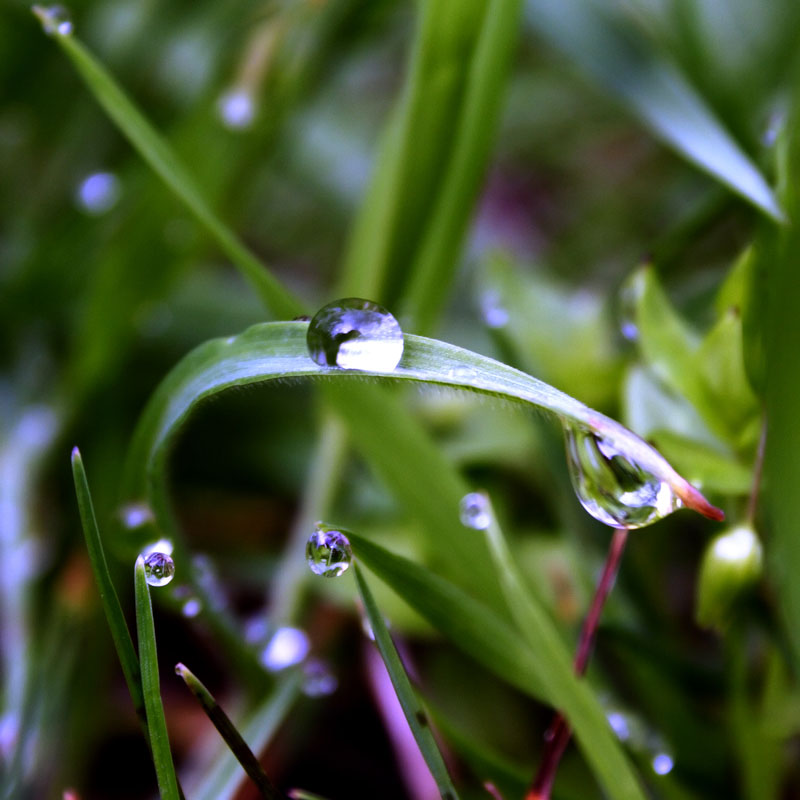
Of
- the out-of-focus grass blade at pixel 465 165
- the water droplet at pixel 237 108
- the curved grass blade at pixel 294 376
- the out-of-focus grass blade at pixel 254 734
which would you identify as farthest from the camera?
the water droplet at pixel 237 108

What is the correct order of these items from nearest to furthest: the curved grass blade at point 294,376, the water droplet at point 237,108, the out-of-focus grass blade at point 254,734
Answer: the curved grass blade at point 294,376, the out-of-focus grass blade at point 254,734, the water droplet at point 237,108

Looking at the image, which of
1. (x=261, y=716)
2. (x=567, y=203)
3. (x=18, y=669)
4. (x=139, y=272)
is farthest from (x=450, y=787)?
(x=567, y=203)

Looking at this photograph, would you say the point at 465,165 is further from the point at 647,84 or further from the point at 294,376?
the point at 294,376

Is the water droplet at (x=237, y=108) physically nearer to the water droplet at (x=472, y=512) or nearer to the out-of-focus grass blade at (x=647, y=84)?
the out-of-focus grass blade at (x=647, y=84)

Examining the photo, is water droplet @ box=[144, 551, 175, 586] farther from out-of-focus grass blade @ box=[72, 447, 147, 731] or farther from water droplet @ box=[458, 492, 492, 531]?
water droplet @ box=[458, 492, 492, 531]

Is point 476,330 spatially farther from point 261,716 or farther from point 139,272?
point 261,716

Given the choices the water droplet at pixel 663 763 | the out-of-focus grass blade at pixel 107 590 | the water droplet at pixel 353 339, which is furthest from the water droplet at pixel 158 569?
the water droplet at pixel 663 763

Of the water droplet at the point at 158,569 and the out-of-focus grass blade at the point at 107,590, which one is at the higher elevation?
the water droplet at the point at 158,569
